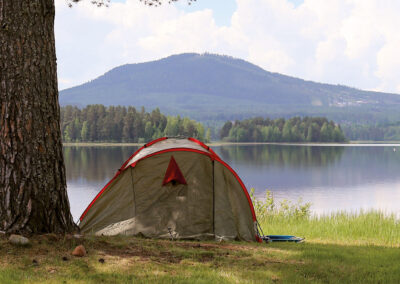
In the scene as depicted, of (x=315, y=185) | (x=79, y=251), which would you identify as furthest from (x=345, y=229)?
(x=315, y=185)

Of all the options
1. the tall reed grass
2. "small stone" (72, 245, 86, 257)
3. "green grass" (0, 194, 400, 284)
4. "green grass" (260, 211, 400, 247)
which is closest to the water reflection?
the tall reed grass

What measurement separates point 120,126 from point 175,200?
115 metres

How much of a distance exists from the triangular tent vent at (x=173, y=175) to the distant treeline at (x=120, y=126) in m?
107

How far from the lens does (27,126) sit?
627cm

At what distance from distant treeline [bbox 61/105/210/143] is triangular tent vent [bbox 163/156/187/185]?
107 meters

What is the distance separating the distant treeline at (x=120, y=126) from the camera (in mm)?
118500

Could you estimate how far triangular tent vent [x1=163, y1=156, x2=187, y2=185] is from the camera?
29.2ft

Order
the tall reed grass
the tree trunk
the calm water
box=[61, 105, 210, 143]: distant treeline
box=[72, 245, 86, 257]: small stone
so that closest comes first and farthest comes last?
box=[72, 245, 86, 257]: small stone
the tree trunk
the tall reed grass
the calm water
box=[61, 105, 210, 143]: distant treeline

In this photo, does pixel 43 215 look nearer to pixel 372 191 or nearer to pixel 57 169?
pixel 57 169

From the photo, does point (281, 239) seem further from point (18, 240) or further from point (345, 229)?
point (18, 240)

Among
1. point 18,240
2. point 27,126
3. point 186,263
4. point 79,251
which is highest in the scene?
point 27,126

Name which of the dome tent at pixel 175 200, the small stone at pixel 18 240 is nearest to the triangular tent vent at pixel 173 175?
the dome tent at pixel 175 200

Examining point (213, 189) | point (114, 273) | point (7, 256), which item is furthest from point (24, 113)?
point (213, 189)

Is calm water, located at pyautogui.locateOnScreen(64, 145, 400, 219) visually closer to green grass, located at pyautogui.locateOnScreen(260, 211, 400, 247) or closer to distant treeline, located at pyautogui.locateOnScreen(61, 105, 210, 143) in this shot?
green grass, located at pyautogui.locateOnScreen(260, 211, 400, 247)
